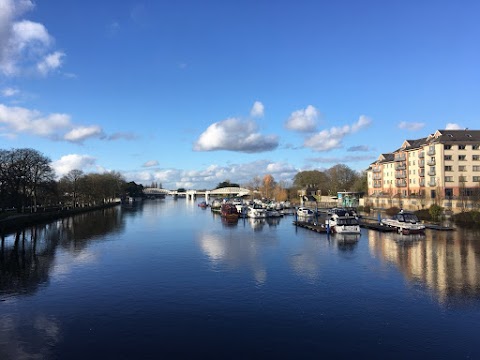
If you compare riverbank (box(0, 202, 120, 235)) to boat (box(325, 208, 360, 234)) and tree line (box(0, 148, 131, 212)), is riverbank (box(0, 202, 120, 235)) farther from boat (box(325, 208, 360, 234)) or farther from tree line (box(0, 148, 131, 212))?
boat (box(325, 208, 360, 234))

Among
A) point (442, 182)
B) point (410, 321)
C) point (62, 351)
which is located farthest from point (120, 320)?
point (442, 182)

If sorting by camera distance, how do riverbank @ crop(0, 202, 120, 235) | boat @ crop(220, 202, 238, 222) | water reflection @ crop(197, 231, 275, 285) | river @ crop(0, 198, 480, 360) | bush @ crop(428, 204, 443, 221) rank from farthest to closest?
boat @ crop(220, 202, 238, 222) → bush @ crop(428, 204, 443, 221) → riverbank @ crop(0, 202, 120, 235) → water reflection @ crop(197, 231, 275, 285) → river @ crop(0, 198, 480, 360)

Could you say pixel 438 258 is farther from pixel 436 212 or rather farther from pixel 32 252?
pixel 32 252

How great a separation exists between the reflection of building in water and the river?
11 cm

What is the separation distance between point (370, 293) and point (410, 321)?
425 cm

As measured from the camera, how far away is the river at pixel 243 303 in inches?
581

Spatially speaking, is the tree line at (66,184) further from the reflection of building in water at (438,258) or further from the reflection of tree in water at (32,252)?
the reflection of building in water at (438,258)

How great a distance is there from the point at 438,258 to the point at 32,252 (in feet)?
117

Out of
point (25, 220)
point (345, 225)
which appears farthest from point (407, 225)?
point (25, 220)

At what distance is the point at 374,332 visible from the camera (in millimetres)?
15992

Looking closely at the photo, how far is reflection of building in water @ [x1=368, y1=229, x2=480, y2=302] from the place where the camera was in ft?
74.2

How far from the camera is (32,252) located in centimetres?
3700

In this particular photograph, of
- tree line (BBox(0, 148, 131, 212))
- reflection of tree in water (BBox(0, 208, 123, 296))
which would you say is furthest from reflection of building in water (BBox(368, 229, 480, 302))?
tree line (BBox(0, 148, 131, 212))

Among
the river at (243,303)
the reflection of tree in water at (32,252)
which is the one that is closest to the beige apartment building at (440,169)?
the river at (243,303)
